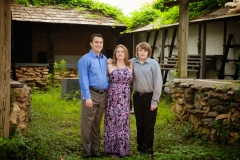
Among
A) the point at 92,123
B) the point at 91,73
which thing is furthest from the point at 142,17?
→ the point at 92,123

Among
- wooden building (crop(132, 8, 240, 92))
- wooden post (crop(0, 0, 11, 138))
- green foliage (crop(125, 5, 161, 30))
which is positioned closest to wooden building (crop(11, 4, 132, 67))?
green foliage (crop(125, 5, 161, 30))

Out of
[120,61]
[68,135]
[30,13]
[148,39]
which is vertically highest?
[30,13]

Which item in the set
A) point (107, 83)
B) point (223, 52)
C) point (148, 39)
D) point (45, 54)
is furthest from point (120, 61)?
point (45, 54)

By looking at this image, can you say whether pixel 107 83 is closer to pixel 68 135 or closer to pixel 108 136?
pixel 108 136

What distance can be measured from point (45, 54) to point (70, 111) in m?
7.24

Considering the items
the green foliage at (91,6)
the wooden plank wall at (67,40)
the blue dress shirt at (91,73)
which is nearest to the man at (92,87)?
the blue dress shirt at (91,73)

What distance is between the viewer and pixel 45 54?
53.8 feet

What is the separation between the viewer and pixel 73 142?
6230 millimetres

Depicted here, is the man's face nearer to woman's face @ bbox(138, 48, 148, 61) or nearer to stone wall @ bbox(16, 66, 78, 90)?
woman's face @ bbox(138, 48, 148, 61)

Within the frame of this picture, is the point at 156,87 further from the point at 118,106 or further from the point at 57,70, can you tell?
the point at 57,70

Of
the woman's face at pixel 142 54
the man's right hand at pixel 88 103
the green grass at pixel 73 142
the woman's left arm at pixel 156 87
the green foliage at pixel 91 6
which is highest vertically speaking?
the green foliage at pixel 91 6

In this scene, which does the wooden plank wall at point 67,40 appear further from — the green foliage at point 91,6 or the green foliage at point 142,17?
the green foliage at point 142,17

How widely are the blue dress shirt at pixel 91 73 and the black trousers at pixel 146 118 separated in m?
0.58

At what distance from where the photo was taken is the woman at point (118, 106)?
5.21 m
